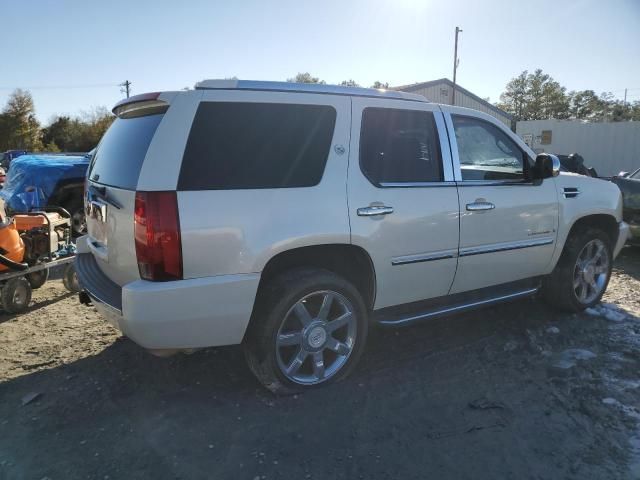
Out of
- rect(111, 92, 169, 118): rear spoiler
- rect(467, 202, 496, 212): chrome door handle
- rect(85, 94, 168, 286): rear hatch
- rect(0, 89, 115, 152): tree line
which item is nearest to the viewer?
rect(85, 94, 168, 286): rear hatch

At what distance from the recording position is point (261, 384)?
345 centimetres

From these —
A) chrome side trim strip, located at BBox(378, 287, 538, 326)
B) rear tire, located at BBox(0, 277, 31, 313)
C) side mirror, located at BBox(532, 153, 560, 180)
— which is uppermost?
side mirror, located at BBox(532, 153, 560, 180)

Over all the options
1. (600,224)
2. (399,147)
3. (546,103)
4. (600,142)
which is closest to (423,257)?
(399,147)

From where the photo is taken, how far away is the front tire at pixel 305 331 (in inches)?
124

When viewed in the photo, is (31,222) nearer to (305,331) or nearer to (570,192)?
(305,331)

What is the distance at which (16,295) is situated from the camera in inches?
198

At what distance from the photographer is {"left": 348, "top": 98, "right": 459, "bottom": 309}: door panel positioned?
10.9ft

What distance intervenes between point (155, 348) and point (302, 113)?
5.61ft

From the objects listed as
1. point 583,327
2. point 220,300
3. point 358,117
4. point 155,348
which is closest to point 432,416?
point 220,300

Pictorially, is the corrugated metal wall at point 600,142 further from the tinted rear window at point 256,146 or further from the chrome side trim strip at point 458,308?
the tinted rear window at point 256,146

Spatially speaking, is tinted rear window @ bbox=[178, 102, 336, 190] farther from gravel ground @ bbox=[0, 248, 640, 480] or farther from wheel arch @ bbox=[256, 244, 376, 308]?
gravel ground @ bbox=[0, 248, 640, 480]

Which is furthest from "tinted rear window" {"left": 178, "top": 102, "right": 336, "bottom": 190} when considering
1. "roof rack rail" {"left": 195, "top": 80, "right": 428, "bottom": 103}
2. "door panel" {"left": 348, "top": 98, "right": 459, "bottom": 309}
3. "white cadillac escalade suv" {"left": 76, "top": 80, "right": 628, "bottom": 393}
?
"door panel" {"left": 348, "top": 98, "right": 459, "bottom": 309}

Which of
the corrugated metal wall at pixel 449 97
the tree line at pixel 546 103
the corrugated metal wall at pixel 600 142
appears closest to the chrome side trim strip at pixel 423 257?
the corrugated metal wall at pixel 600 142

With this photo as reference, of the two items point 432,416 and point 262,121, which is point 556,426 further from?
point 262,121
